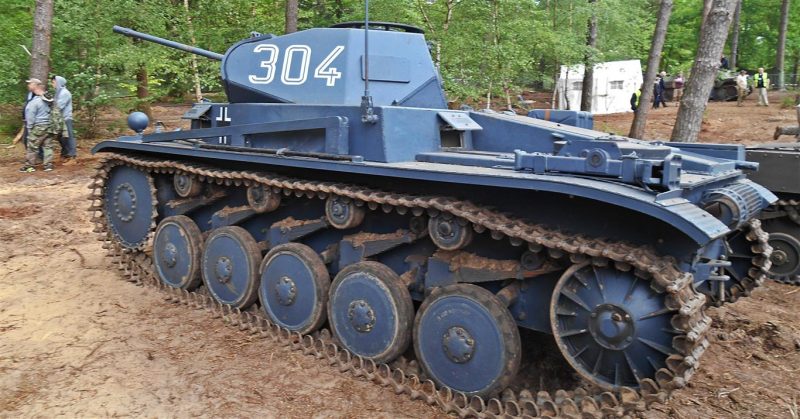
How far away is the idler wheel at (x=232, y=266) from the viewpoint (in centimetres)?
609

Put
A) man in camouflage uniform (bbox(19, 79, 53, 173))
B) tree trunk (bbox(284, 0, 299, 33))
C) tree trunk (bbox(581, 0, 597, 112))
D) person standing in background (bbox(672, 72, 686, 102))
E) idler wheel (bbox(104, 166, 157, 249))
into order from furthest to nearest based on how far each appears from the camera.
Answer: person standing in background (bbox(672, 72, 686, 102)), tree trunk (bbox(581, 0, 597, 112)), tree trunk (bbox(284, 0, 299, 33)), man in camouflage uniform (bbox(19, 79, 53, 173)), idler wheel (bbox(104, 166, 157, 249))

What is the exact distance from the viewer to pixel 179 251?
681 centimetres

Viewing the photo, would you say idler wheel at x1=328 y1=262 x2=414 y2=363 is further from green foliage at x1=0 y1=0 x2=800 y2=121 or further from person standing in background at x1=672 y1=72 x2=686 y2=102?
person standing in background at x1=672 y1=72 x2=686 y2=102

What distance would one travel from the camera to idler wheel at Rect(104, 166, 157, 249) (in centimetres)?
712

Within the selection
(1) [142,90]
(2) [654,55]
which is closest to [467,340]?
(2) [654,55]

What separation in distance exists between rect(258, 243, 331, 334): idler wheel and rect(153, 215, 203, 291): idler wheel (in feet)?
3.69

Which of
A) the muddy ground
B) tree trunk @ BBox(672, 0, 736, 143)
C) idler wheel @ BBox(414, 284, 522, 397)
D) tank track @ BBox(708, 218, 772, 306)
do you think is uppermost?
tree trunk @ BBox(672, 0, 736, 143)

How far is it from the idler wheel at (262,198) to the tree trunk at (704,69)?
7.80m

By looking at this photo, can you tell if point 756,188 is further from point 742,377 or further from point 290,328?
point 290,328

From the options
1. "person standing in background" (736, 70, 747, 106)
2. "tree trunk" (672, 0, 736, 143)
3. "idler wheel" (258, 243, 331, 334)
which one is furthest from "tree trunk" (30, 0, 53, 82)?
"person standing in background" (736, 70, 747, 106)

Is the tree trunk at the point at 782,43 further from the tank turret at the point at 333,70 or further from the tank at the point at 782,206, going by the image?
the tank turret at the point at 333,70

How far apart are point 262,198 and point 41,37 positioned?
1180cm

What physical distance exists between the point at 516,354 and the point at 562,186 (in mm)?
1240

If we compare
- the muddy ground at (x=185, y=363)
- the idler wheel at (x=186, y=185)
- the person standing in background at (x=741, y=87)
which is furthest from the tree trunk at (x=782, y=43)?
the idler wheel at (x=186, y=185)
